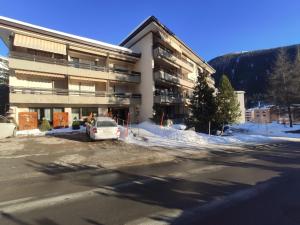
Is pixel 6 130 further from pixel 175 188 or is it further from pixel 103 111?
pixel 175 188

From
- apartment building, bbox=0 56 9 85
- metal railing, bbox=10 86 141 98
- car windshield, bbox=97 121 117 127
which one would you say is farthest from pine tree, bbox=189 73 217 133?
apartment building, bbox=0 56 9 85

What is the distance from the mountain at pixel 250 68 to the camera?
143087mm

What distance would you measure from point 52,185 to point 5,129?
15.7 metres

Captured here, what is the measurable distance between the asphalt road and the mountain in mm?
127827

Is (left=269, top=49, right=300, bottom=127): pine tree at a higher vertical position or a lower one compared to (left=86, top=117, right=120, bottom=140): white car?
higher

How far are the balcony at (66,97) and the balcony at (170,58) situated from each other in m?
5.98

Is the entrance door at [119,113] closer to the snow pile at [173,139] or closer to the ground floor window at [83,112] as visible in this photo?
the ground floor window at [83,112]

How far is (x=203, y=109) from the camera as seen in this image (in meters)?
30.1

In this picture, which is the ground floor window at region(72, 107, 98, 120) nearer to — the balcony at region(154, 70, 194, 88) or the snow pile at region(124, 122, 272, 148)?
the balcony at region(154, 70, 194, 88)

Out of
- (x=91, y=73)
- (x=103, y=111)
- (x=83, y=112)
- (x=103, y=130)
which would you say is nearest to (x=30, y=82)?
(x=91, y=73)

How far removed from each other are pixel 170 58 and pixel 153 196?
108ft

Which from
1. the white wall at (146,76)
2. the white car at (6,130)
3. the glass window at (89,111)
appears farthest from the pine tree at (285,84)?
the white car at (6,130)

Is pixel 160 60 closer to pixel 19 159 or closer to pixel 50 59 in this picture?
pixel 50 59

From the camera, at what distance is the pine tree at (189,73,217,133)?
30.0 metres
